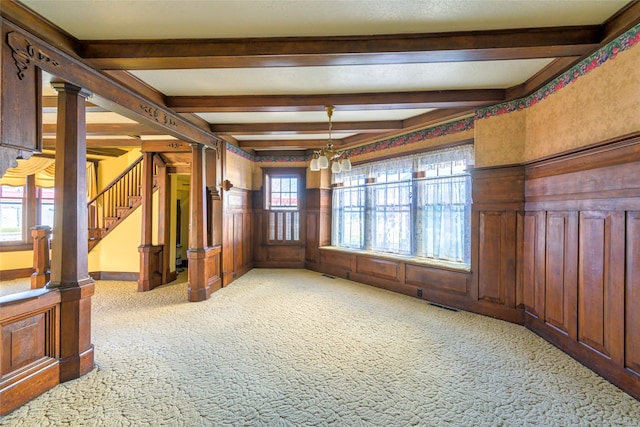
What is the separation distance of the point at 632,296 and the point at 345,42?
119 inches

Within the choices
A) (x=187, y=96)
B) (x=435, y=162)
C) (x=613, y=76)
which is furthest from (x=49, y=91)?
(x=613, y=76)

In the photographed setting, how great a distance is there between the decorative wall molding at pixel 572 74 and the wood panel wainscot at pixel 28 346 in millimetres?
4906

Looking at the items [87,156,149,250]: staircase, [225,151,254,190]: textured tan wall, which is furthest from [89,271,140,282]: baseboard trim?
[225,151,254,190]: textured tan wall

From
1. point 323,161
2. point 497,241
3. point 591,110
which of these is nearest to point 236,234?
point 323,161

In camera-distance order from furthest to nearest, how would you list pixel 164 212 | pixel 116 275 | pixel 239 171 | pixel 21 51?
pixel 239 171, pixel 116 275, pixel 164 212, pixel 21 51

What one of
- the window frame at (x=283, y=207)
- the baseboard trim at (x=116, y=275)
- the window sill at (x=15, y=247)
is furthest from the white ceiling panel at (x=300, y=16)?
the window sill at (x=15, y=247)

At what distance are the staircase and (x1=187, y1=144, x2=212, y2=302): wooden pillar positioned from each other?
74.1 inches

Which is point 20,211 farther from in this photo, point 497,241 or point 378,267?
point 497,241

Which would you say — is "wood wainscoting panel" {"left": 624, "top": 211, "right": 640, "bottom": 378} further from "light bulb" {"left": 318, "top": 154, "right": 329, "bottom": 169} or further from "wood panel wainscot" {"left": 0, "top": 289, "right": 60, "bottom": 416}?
"wood panel wainscot" {"left": 0, "top": 289, "right": 60, "bottom": 416}

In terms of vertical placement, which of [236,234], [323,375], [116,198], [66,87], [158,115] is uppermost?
[158,115]

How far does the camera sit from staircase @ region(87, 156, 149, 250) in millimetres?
5738

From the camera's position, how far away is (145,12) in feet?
6.83

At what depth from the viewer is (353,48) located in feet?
7.82

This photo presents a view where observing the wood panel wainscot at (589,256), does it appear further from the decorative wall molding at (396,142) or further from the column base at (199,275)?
the column base at (199,275)
